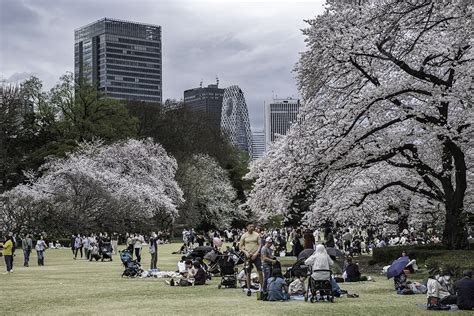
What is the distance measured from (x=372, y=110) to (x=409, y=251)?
16.6 ft

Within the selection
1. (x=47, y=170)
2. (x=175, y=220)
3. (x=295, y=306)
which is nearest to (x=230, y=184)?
(x=175, y=220)

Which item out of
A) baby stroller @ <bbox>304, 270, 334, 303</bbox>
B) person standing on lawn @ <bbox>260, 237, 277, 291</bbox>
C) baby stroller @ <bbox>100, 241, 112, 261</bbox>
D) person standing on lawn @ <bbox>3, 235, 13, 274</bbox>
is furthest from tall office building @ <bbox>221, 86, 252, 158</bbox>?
baby stroller @ <bbox>304, 270, 334, 303</bbox>

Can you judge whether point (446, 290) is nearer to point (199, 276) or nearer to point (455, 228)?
point (199, 276)

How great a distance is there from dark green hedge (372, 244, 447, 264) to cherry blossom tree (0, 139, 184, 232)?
30344 millimetres

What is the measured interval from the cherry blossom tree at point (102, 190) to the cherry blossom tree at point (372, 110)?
29129 mm

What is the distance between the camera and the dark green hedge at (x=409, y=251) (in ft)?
77.3

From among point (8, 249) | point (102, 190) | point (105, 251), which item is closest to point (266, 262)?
point (8, 249)

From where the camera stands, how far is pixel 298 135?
24.8 metres

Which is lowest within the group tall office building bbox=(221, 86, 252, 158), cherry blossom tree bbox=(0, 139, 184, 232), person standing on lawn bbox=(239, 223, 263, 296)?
person standing on lawn bbox=(239, 223, 263, 296)

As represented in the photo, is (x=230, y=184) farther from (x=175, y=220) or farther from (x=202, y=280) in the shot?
(x=202, y=280)

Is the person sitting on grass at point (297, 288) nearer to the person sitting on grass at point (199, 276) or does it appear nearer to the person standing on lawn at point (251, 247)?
the person standing on lawn at point (251, 247)

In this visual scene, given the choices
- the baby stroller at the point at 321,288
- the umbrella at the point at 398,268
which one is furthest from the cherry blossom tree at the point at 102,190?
the baby stroller at the point at 321,288

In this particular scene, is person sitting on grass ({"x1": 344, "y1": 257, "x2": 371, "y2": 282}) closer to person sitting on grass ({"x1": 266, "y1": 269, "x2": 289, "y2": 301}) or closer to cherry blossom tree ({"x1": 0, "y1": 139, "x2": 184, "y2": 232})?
person sitting on grass ({"x1": 266, "y1": 269, "x2": 289, "y2": 301})

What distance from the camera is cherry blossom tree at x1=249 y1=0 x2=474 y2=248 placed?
73.6ft
